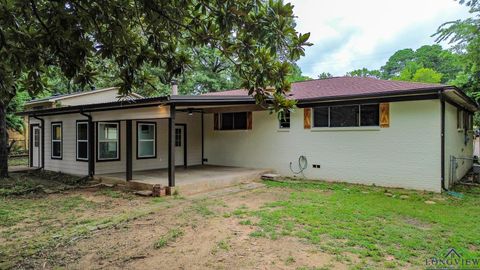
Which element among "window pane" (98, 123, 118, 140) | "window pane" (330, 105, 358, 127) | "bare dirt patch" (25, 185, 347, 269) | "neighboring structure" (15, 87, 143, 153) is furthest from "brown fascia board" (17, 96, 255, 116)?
"neighboring structure" (15, 87, 143, 153)

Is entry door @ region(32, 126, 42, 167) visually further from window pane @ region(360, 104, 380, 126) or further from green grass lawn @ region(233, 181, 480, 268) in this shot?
window pane @ region(360, 104, 380, 126)

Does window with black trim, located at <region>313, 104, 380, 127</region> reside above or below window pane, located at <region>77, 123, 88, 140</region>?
above

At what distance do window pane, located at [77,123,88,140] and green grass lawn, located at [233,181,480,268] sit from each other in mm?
6960

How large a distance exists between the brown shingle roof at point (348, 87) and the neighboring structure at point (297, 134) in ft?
0.12

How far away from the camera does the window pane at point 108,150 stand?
1044cm

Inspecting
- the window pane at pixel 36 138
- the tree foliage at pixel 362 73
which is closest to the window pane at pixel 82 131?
the window pane at pixel 36 138

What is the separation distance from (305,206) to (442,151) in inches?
157

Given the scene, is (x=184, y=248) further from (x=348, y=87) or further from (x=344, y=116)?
(x=348, y=87)

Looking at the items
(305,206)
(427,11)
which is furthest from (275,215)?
(427,11)

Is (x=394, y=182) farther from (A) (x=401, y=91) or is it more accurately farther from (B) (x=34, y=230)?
(B) (x=34, y=230)

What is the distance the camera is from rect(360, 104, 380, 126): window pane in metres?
8.87

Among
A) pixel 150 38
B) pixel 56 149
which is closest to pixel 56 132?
pixel 56 149

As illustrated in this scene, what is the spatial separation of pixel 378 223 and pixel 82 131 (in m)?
9.57

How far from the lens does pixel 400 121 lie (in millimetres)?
8367
